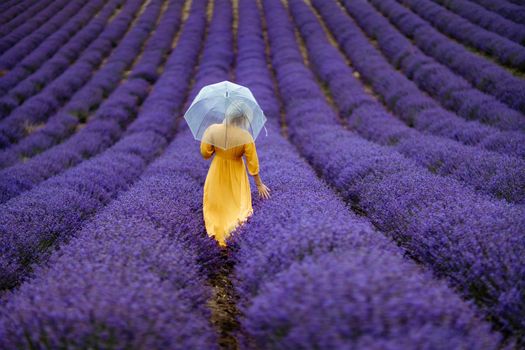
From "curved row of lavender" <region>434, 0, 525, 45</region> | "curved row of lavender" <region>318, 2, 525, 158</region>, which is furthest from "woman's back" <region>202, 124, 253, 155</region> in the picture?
"curved row of lavender" <region>434, 0, 525, 45</region>

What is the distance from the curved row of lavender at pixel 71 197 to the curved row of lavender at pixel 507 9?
8598 mm

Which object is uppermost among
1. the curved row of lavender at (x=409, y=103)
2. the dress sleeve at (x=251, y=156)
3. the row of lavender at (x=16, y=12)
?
the dress sleeve at (x=251, y=156)

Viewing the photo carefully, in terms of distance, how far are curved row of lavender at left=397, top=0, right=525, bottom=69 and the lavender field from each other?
49mm

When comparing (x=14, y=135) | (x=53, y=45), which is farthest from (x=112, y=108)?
(x=53, y=45)

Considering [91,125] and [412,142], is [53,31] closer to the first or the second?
[91,125]

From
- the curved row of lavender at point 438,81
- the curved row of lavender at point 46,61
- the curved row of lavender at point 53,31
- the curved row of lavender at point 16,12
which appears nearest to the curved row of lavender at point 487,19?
the curved row of lavender at point 438,81

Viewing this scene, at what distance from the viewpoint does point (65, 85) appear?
9898 mm

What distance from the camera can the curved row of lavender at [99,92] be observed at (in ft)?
22.2

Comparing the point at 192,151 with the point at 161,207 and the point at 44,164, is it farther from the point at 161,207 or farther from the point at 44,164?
the point at 161,207

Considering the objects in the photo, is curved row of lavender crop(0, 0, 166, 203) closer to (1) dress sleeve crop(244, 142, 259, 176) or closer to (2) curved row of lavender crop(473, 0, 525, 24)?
(1) dress sleeve crop(244, 142, 259, 176)

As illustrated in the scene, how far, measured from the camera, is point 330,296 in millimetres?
1399

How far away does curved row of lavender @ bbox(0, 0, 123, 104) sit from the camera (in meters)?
9.45

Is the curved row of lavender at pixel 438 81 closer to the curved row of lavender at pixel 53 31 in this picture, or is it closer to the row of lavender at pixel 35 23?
the curved row of lavender at pixel 53 31

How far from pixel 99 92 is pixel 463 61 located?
8.09 m
